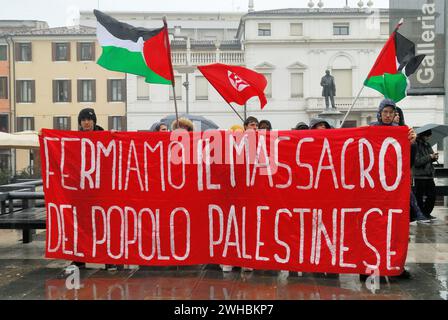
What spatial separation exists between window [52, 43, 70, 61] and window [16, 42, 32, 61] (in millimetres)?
2205

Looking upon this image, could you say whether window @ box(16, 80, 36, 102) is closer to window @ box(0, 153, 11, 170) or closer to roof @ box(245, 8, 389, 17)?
window @ box(0, 153, 11, 170)

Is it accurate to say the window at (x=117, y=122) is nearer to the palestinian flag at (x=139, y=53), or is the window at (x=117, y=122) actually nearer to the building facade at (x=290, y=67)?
the building facade at (x=290, y=67)

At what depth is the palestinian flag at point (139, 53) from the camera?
20.1ft

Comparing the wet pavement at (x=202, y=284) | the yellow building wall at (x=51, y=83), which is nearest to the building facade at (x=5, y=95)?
the yellow building wall at (x=51, y=83)

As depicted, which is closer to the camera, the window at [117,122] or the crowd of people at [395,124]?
the crowd of people at [395,124]

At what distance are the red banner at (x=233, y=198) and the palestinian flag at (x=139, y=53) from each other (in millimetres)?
668

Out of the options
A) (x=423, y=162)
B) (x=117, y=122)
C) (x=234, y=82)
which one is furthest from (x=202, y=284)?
(x=117, y=122)

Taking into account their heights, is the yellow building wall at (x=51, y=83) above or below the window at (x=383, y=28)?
below

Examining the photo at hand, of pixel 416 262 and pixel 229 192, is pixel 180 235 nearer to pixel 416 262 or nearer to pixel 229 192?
pixel 229 192

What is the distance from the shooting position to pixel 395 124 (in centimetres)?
641

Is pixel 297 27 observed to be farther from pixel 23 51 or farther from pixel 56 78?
pixel 23 51

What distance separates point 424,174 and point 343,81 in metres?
39.5

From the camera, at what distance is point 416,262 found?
652 centimetres

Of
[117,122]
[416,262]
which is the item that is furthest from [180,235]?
[117,122]
